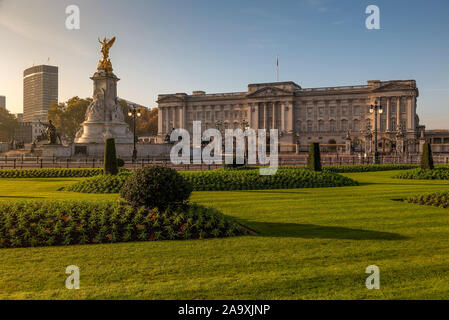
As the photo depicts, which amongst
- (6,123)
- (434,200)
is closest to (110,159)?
(434,200)

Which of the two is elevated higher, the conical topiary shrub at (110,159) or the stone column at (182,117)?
the stone column at (182,117)

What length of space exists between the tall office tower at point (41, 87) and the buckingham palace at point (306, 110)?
53445 mm

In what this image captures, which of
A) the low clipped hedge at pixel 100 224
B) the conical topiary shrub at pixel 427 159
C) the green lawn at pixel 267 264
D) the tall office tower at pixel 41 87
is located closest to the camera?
the green lawn at pixel 267 264

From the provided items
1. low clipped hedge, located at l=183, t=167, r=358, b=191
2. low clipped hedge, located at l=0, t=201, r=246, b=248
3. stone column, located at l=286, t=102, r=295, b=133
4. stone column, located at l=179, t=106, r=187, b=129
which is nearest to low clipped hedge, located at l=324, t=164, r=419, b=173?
low clipped hedge, located at l=183, t=167, r=358, b=191

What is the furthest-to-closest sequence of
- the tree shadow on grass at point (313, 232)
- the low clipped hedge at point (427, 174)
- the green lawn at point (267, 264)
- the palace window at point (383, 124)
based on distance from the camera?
the palace window at point (383, 124), the low clipped hedge at point (427, 174), the tree shadow on grass at point (313, 232), the green lawn at point (267, 264)

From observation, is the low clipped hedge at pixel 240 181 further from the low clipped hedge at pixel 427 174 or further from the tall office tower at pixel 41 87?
the tall office tower at pixel 41 87

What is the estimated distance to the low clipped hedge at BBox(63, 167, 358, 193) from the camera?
55.3ft

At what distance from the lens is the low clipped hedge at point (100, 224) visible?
8.31 metres

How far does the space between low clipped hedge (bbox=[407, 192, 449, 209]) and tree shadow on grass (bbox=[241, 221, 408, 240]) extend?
4755 millimetres

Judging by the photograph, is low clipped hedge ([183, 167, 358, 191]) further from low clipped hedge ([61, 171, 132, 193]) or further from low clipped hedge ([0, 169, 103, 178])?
low clipped hedge ([0, 169, 103, 178])

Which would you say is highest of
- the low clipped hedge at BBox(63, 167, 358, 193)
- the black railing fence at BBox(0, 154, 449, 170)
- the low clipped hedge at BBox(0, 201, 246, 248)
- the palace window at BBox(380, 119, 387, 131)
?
the palace window at BBox(380, 119, 387, 131)

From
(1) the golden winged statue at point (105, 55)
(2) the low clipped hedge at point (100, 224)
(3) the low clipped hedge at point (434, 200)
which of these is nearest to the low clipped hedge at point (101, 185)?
(2) the low clipped hedge at point (100, 224)

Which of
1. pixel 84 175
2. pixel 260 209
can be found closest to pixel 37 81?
pixel 84 175

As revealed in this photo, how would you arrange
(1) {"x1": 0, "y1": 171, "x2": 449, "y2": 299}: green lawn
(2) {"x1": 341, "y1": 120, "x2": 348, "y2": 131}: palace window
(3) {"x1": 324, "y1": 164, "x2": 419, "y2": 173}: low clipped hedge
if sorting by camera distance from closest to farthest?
(1) {"x1": 0, "y1": 171, "x2": 449, "y2": 299}: green lawn, (3) {"x1": 324, "y1": 164, "x2": 419, "y2": 173}: low clipped hedge, (2) {"x1": 341, "y1": 120, "x2": 348, "y2": 131}: palace window
